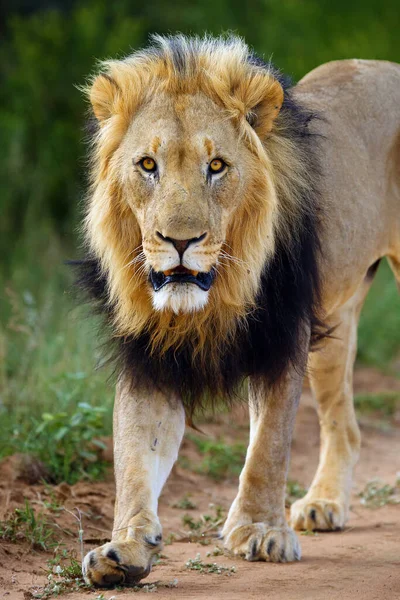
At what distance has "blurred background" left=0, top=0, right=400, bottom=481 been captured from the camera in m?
6.07

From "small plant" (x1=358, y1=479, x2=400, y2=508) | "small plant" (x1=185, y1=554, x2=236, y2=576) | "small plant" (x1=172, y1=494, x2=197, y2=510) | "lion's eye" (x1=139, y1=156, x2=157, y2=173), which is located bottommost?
"small plant" (x1=185, y1=554, x2=236, y2=576)

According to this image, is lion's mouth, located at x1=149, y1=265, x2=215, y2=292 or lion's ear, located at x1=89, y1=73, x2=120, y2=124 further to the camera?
lion's ear, located at x1=89, y1=73, x2=120, y2=124

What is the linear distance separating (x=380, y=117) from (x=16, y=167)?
5.53 metres

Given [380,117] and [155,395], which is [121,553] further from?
[380,117]

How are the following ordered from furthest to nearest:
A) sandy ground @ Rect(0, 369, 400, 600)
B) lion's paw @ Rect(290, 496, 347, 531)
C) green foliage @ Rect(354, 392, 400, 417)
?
green foliage @ Rect(354, 392, 400, 417) → lion's paw @ Rect(290, 496, 347, 531) → sandy ground @ Rect(0, 369, 400, 600)

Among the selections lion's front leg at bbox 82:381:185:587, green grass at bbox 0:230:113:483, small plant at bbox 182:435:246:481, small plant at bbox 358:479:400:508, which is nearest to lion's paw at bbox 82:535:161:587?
lion's front leg at bbox 82:381:185:587

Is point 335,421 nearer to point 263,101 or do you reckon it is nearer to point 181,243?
point 263,101

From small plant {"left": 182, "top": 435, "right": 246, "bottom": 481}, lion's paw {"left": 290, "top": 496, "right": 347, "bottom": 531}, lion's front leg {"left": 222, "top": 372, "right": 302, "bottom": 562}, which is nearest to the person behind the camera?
lion's front leg {"left": 222, "top": 372, "right": 302, "bottom": 562}

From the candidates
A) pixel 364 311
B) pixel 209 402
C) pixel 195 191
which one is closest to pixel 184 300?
pixel 195 191

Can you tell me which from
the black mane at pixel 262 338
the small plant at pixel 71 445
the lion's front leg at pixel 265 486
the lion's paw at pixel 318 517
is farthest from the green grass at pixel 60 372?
the lion's paw at pixel 318 517

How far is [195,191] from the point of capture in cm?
Result: 366

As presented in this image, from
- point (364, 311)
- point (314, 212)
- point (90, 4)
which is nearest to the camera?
point (314, 212)

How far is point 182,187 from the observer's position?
3.65m

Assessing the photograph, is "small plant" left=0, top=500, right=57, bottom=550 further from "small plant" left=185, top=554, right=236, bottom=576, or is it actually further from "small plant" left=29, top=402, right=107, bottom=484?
"small plant" left=29, top=402, right=107, bottom=484
